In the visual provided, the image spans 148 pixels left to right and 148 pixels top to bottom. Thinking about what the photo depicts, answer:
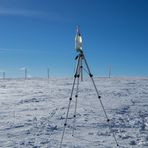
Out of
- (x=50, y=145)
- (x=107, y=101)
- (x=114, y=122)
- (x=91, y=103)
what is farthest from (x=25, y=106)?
(x=50, y=145)

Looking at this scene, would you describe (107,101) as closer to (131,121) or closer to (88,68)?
(131,121)

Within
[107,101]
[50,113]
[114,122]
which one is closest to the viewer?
[114,122]

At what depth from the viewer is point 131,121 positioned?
12.7 metres

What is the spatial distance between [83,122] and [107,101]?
5.48 m

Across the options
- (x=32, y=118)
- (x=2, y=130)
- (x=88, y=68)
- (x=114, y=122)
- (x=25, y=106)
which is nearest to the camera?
(x=88, y=68)

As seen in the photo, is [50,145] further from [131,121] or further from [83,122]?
[131,121]

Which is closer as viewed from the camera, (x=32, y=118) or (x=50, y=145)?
(x=50, y=145)

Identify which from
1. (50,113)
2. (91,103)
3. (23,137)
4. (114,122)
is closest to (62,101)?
(91,103)

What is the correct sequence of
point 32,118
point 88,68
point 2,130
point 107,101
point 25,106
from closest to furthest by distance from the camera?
point 88,68 < point 2,130 < point 32,118 < point 25,106 < point 107,101

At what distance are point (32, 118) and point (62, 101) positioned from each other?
4.96 m

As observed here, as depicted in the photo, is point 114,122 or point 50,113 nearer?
point 114,122

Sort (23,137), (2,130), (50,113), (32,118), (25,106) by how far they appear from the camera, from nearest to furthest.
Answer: (23,137), (2,130), (32,118), (50,113), (25,106)

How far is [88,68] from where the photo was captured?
31.0ft

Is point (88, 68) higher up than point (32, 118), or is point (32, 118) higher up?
point (88, 68)
